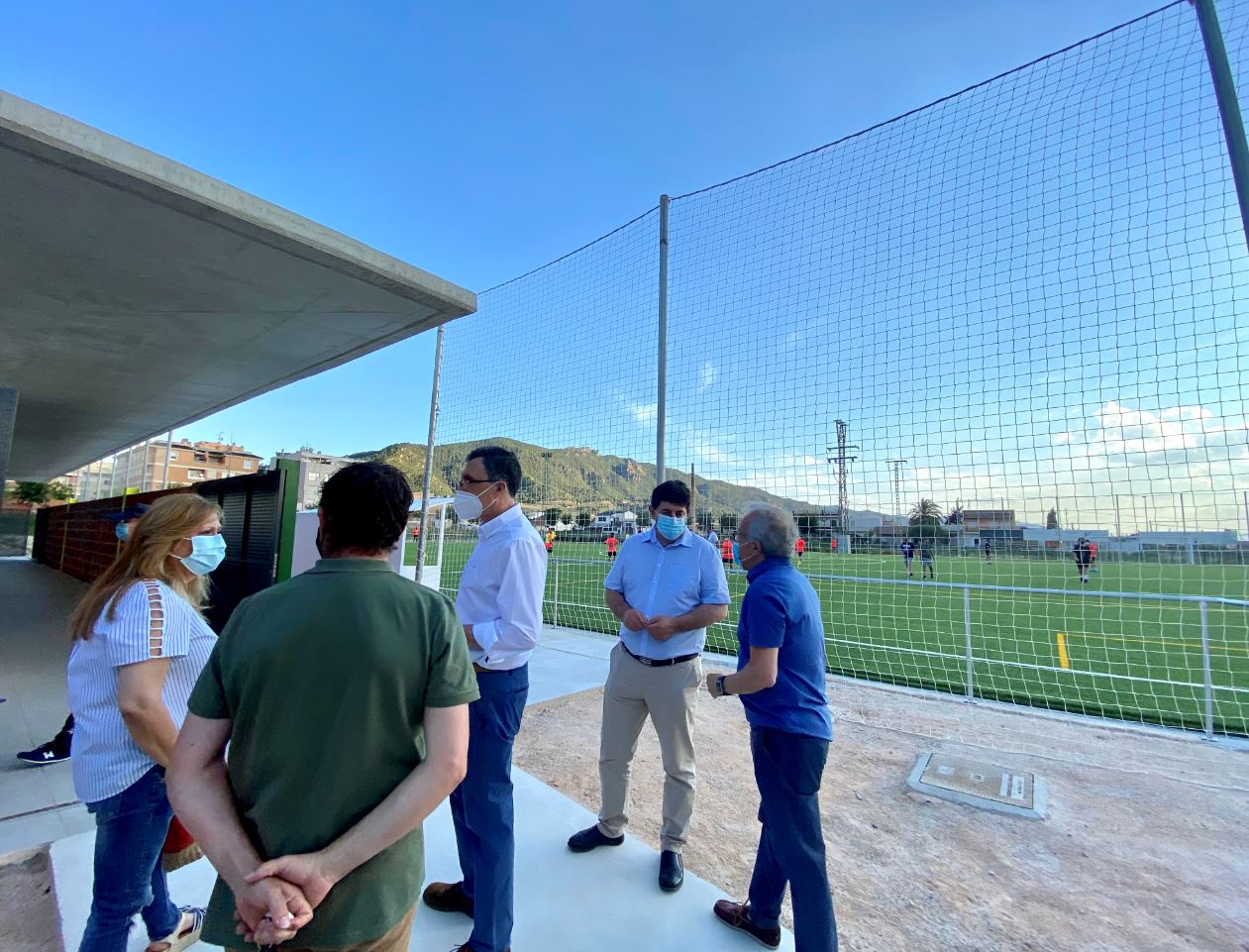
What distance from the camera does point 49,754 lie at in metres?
3.41

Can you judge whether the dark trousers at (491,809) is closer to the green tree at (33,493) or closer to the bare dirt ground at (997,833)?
the bare dirt ground at (997,833)

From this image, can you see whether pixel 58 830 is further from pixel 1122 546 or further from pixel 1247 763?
pixel 1247 763

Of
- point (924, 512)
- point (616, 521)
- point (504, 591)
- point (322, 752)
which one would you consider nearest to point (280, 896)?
point (322, 752)

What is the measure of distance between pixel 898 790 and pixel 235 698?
3712 millimetres

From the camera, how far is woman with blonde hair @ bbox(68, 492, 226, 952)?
154 centimetres

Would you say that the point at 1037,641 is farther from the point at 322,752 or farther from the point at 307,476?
the point at 322,752

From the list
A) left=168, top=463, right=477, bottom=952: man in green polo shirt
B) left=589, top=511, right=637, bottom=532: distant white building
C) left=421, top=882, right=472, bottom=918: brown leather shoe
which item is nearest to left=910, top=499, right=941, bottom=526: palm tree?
left=589, top=511, right=637, bottom=532: distant white building

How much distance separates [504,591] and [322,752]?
109cm

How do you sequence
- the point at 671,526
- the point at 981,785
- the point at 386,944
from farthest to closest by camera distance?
the point at 981,785
the point at 671,526
the point at 386,944

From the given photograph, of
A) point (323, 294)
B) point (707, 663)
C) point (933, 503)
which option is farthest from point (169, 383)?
point (933, 503)

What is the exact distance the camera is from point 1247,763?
3943 mm

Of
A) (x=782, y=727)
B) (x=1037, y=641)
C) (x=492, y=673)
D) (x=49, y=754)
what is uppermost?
(x=492, y=673)

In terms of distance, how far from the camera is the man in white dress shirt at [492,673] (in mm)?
1931

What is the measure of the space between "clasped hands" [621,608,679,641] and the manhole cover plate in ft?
6.92
